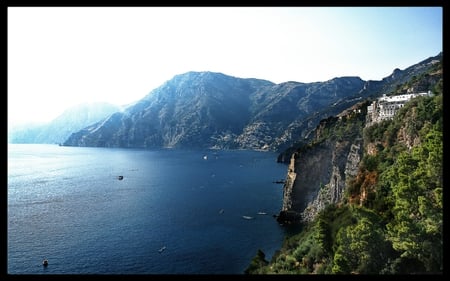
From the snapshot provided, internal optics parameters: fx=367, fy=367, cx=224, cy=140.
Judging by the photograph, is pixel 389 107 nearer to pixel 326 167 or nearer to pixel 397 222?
pixel 326 167

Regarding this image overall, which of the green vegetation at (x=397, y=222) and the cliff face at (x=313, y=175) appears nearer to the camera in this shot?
the green vegetation at (x=397, y=222)

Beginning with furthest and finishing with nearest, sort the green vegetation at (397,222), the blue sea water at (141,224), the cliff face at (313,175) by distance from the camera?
the cliff face at (313,175) → the blue sea water at (141,224) → the green vegetation at (397,222)

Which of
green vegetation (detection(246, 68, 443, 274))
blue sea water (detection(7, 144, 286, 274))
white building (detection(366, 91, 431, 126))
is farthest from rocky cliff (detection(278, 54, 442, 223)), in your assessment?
green vegetation (detection(246, 68, 443, 274))

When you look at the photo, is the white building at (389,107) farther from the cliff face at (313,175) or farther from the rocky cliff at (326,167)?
the cliff face at (313,175)

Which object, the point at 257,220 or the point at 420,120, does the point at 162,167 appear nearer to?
the point at 257,220

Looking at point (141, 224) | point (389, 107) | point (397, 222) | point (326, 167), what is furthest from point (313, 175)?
point (397, 222)

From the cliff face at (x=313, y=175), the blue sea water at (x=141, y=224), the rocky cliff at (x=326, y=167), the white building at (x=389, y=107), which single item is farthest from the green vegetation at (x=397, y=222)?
the cliff face at (x=313, y=175)

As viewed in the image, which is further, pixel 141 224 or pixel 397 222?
pixel 141 224
